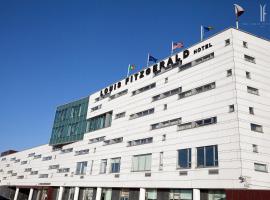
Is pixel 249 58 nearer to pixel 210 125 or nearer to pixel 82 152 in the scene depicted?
pixel 210 125

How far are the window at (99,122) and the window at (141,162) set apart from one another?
1348cm

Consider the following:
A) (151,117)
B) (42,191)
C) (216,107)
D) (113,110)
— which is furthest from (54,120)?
(216,107)

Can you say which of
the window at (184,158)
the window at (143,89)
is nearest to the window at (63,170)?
the window at (143,89)

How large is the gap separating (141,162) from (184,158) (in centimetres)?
967

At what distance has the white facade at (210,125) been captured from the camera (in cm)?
3247

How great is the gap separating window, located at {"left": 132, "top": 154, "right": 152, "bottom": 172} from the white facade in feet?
2.25

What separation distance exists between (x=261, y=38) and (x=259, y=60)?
4065mm

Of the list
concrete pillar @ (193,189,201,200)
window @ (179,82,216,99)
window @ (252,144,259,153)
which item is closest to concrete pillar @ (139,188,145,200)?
concrete pillar @ (193,189,201,200)

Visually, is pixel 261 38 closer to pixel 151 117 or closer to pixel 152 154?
pixel 151 117

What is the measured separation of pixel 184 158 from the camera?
125 feet

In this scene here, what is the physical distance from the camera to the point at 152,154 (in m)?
43.8

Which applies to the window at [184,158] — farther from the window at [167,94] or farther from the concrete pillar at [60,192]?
the concrete pillar at [60,192]

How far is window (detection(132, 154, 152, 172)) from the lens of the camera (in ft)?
145

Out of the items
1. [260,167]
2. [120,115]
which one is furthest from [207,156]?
[120,115]
